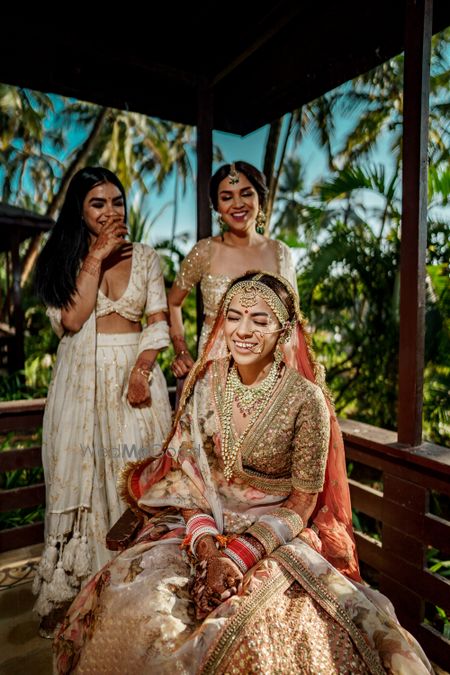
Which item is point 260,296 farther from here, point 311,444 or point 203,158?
point 203,158

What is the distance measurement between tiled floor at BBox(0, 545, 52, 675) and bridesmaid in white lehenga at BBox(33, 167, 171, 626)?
0.16 meters

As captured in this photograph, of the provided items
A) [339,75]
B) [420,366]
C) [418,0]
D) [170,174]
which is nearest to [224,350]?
[420,366]

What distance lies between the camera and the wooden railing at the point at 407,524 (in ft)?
6.34

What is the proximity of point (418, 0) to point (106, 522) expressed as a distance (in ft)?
8.96

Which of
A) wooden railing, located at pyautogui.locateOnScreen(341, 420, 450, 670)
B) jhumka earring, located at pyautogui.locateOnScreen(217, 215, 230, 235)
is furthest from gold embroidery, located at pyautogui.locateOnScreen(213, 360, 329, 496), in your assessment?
jhumka earring, located at pyautogui.locateOnScreen(217, 215, 230, 235)

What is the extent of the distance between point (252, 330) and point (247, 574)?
747 mm

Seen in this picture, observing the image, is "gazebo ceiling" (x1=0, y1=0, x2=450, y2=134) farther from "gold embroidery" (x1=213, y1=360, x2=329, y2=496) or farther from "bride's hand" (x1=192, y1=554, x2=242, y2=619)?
"bride's hand" (x1=192, y1=554, x2=242, y2=619)

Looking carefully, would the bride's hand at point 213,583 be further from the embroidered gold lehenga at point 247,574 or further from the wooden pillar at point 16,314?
the wooden pillar at point 16,314

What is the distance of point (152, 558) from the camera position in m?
1.39

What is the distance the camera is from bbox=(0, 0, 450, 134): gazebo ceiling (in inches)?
94.7

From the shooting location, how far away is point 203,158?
3154 millimetres

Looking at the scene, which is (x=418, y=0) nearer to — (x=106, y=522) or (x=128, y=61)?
(x=128, y=61)

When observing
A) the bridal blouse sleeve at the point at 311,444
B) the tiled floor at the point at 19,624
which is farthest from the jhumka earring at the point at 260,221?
the tiled floor at the point at 19,624

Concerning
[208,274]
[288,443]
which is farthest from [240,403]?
[208,274]
